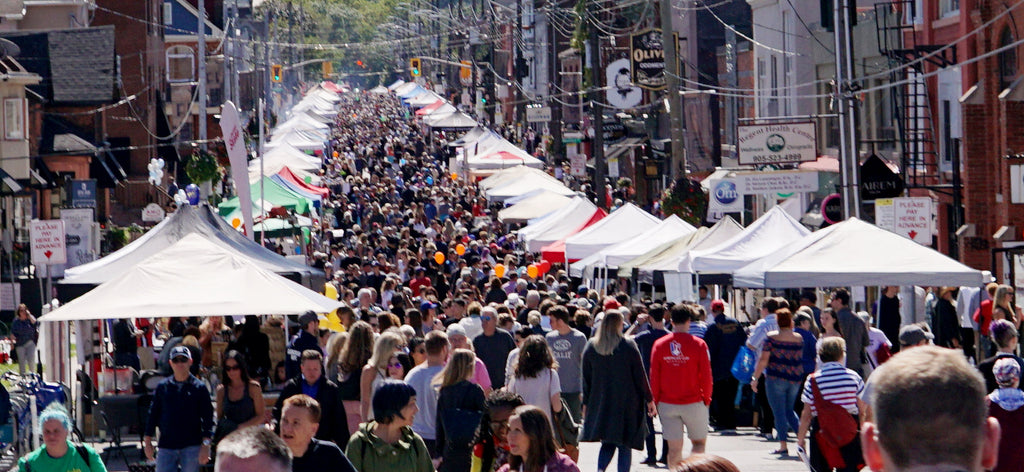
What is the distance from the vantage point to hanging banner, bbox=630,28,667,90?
39781 mm

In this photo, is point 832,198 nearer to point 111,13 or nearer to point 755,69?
point 755,69

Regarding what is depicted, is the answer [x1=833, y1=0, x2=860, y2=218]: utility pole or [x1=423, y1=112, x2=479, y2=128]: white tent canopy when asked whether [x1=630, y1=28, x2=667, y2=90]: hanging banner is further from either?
[x1=423, y1=112, x2=479, y2=128]: white tent canopy

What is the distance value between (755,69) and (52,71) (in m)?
19.6

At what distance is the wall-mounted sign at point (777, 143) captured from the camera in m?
28.5

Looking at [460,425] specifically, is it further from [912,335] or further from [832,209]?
[832,209]

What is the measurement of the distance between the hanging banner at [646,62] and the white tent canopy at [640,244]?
51.3 feet

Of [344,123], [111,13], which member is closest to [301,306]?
[111,13]

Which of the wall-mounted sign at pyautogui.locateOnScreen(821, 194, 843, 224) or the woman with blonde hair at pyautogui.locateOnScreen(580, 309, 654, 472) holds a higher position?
the wall-mounted sign at pyautogui.locateOnScreen(821, 194, 843, 224)

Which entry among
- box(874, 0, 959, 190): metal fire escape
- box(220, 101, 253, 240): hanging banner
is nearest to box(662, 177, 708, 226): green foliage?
box(874, 0, 959, 190): metal fire escape

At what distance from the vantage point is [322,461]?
23.2ft

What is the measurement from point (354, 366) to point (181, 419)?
142 centimetres

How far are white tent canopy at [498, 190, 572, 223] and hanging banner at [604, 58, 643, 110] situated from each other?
8.77 meters

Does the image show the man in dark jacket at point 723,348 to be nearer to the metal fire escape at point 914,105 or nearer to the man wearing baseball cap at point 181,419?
the man wearing baseball cap at point 181,419

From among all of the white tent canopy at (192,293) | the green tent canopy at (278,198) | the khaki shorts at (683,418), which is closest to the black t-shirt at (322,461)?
the khaki shorts at (683,418)
